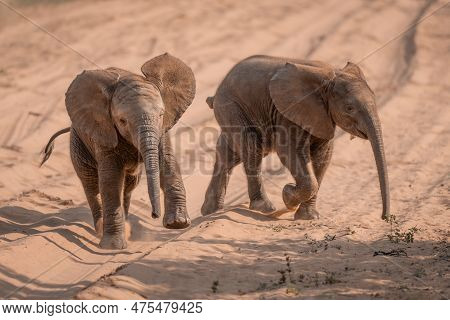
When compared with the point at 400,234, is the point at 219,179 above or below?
above

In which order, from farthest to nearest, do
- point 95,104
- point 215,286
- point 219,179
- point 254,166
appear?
point 219,179 → point 254,166 → point 95,104 → point 215,286

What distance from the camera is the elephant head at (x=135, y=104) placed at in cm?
952

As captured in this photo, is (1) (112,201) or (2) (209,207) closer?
(1) (112,201)

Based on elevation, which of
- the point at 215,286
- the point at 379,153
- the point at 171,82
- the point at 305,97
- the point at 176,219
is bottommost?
the point at 215,286

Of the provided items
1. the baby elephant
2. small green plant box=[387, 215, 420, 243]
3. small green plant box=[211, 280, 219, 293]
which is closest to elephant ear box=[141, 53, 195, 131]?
the baby elephant

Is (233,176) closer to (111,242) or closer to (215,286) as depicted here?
(111,242)

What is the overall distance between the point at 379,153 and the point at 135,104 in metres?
2.88

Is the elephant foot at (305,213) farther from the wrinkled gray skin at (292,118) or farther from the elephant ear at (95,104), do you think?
the elephant ear at (95,104)

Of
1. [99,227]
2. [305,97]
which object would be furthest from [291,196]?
[99,227]

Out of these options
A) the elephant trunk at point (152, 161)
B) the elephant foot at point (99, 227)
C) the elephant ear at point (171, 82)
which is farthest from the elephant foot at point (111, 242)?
the elephant trunk at point (152, 161)

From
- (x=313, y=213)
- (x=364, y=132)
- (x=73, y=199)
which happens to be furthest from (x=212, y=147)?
(x=364, y=132)

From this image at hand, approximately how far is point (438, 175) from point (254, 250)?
5621mm

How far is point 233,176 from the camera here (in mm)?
15492

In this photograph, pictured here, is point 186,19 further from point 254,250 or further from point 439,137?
point 254,250
